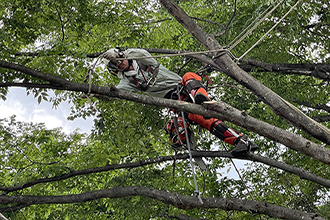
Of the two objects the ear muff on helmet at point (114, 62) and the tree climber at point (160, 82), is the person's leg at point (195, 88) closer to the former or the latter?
the tree climber at point (160, 82)

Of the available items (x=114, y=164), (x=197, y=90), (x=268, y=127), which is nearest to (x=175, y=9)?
(x=197, y=90)

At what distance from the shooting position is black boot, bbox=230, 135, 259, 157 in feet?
13.4

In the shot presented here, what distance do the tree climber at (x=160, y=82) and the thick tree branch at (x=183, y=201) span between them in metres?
0.77

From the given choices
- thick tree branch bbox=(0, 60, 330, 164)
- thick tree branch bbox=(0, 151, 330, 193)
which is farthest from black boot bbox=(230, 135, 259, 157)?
thick tree branch bbox=(0, 60, 330, 164)

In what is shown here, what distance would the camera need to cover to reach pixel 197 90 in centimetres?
389

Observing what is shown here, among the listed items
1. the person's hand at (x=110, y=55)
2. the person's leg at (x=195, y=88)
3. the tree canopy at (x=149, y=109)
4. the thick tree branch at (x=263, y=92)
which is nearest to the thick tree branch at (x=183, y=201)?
the tree canopy at (x=149, y=109)

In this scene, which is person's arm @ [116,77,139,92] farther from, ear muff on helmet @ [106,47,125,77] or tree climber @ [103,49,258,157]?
ear muff on helmet @ [106,47,125,77]

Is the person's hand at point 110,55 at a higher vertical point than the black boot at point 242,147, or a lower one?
higher

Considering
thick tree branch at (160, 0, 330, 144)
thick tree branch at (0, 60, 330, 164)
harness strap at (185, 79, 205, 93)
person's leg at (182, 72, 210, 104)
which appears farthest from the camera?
harness strap at (185, 79, 205, 93)

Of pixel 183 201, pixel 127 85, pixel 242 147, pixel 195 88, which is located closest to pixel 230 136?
pixel 242 147

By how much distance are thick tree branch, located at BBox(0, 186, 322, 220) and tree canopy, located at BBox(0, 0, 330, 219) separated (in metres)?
0.01

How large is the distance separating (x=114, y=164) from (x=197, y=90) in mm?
1906

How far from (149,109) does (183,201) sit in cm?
200

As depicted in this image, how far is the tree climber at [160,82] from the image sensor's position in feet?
13.6
